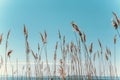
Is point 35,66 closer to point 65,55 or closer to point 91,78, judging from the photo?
point 65,55

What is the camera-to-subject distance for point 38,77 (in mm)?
4789

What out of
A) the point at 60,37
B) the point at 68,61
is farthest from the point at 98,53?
the point at 60,37

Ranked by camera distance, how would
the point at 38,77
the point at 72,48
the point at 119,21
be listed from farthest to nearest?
the point at 38,77 < the point at 72,48 < the point at 119,21

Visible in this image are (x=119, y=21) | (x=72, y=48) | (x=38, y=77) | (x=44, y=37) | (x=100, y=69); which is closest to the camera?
(x=119, y=21)

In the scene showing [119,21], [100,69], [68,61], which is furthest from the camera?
[100,69]

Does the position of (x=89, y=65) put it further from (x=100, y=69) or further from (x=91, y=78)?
(x=100, y=69)

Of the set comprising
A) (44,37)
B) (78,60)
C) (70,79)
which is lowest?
(70,79)

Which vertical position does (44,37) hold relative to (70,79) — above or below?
above

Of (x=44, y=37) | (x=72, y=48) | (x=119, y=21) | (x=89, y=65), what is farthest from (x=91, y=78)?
(x=119, y=21)

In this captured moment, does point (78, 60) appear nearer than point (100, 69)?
Yes

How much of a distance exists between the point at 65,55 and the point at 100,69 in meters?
1.35

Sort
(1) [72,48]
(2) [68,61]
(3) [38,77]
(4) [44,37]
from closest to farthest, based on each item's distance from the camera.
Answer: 1. (4) [44,37]
2. (1) [72,48]
3. (3) [38,77]
4. (2) [68,61]

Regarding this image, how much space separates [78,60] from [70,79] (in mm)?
826

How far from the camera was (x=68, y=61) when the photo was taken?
512 centimetres
